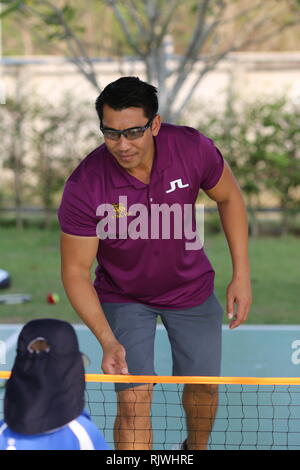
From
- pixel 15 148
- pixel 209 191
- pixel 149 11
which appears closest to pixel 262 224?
pixel 15 148

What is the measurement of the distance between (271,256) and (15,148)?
15.1 ft

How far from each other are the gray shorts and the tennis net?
14 cm

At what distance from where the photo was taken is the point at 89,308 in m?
4.07

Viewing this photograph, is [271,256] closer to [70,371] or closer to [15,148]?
[15,148]

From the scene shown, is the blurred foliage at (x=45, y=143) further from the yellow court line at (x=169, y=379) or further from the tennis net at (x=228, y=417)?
the yellow court line at (x=169, y=379)

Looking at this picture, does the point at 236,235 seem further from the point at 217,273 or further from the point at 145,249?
the point at 217,273

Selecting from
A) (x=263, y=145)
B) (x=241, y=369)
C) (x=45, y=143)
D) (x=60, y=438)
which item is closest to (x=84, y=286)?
(x=60, y=438)

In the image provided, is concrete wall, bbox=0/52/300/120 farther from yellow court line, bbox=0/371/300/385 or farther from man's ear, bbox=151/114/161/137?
yellow court line, bbox=0/371/300/385

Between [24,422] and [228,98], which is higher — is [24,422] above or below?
below

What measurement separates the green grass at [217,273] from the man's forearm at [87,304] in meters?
3.99

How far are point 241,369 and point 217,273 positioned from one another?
13.5ft

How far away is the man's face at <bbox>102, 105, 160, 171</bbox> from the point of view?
398 centimetres

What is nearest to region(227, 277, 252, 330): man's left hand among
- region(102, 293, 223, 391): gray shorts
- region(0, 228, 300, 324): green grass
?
region(102, 293, 223, 391): gray shorts
